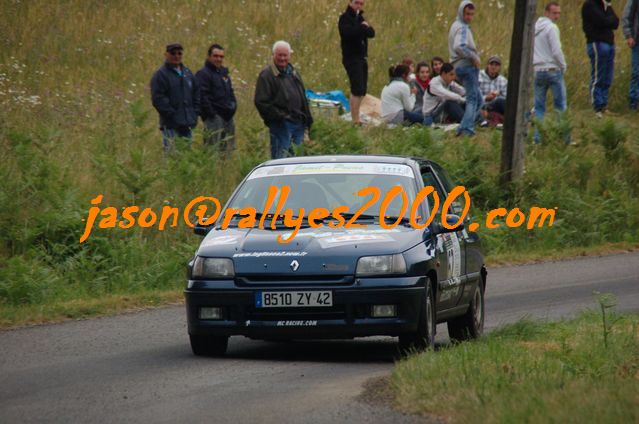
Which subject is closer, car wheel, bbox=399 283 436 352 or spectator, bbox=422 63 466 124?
car wheel, bbox=399 283 436 352

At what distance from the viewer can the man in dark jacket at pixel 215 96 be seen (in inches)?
831

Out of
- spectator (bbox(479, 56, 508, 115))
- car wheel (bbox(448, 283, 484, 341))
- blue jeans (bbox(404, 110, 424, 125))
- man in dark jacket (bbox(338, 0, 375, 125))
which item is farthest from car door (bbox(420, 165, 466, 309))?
spectator (bbox(479, 56, 508, 115))

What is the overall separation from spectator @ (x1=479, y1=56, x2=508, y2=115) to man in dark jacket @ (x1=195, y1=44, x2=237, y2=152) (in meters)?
7.36

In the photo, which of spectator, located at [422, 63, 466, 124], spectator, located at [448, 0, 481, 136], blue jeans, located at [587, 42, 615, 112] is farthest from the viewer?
blue jeans, located at [587, 42, 615, 112]

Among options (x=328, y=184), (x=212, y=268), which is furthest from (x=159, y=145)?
(x=212, y=268)

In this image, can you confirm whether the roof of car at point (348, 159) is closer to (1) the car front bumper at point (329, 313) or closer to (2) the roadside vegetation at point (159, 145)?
(1) the car front bumper at point (329, 313)

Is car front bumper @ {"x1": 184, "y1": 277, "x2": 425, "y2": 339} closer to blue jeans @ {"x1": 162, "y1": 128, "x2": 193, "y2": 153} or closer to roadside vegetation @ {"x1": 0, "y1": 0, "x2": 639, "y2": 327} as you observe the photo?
roadside vegetation @ {"x1": 0, "y1": 0, "x2": 639, "y2": 327}

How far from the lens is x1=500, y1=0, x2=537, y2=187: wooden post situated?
72.5 feet

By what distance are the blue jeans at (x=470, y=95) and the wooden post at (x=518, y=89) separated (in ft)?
8.83

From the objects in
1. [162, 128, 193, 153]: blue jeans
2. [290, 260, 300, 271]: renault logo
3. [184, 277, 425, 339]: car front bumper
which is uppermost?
[290, 260, 300, 271]: renault logo

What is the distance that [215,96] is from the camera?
69.6ft

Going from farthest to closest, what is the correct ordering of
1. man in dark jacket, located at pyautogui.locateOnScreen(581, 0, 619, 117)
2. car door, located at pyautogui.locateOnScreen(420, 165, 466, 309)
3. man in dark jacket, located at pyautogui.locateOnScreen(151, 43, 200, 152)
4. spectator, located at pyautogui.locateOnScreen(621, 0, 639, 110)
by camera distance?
1. spectator, located at pyautogui.locateOnScreen(621, 0, 639, 110)
2. man in dark jacket, located at pyautogui.locateOnScreen(581, 0, 619, 117)
3. man in dark jacket, located at pyautogui.locateOnScreen(151, 43, 200, 152)
4. car door, located at pyautogui.locateOnScreen(420, 165, 466, 309)

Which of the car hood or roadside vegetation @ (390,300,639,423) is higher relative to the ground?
the car hood

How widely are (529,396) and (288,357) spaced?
3.57 meters
